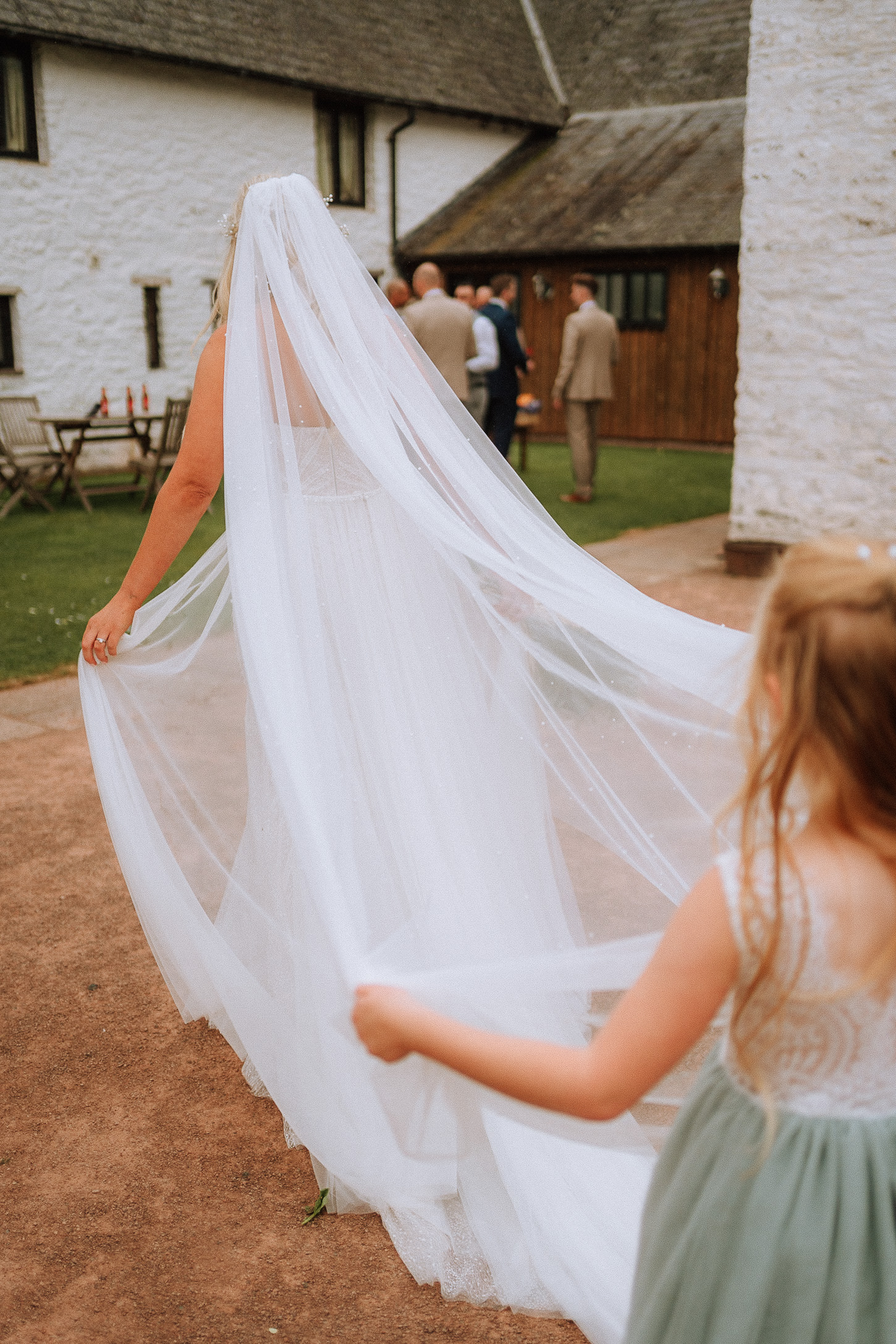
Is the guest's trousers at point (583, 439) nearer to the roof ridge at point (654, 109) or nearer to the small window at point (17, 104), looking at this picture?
the small window at point (17, 104)

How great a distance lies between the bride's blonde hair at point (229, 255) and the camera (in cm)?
293

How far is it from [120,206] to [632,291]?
837 centimetres

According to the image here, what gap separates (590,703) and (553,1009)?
823 mm

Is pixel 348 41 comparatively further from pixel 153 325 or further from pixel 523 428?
pixel 523 428

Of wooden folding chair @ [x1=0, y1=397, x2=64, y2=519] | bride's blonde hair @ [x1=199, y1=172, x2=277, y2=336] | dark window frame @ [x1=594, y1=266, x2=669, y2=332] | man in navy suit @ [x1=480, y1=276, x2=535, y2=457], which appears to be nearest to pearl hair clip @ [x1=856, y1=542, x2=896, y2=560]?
bride's blonde hair @ [x1=199, y1=172, x2=277, y2=336]

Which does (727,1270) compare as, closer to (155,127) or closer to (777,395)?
(777,395)

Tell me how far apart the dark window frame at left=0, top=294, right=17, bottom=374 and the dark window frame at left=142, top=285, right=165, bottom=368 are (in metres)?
2.06

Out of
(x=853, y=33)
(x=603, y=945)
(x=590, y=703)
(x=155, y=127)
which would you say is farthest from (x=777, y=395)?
(x=155, y=127)

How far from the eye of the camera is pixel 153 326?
17.8m

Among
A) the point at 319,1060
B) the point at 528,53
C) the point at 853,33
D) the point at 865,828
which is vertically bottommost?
the point at 319,1060

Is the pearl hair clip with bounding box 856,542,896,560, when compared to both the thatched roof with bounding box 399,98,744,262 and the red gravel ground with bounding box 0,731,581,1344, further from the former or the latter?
the thatched roof with bounding box 399,98,744,262

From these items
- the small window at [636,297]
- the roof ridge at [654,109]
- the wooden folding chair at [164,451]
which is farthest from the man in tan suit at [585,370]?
the roof ridge at [654,109]

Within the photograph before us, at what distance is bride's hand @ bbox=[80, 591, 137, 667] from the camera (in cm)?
310

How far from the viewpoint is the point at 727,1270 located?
136 cm
